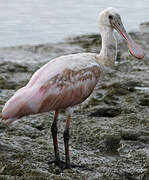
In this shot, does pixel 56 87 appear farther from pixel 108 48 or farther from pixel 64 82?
pixel 108 48

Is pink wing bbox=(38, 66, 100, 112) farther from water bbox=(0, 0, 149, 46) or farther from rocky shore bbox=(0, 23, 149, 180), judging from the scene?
water bbox=(0, 0, 149, 46)

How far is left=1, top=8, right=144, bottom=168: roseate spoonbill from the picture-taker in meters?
5.78

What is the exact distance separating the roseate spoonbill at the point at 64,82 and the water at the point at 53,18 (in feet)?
22.1

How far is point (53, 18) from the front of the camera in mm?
15859

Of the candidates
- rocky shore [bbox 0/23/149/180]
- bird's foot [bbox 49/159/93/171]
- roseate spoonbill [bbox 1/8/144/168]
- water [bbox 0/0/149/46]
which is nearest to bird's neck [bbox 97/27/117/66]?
roseate spoonbill [bbox 1/8/144/168]

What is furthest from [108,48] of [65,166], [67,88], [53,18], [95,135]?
[53,18]

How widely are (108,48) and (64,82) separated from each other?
868 mm

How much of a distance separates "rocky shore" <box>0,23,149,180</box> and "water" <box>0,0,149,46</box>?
11.1 feet

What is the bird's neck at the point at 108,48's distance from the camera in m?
6.59

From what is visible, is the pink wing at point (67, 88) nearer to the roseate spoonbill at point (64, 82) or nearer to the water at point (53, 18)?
the roseate spoonbill at point (64, 82)

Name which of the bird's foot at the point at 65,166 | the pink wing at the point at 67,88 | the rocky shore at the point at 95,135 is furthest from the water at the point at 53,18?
the bird's foot at the point at 65,166

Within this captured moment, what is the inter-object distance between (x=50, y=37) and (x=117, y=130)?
23.2ft

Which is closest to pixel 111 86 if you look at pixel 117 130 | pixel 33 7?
pixel 117 130

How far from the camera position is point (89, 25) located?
15.1 meters
